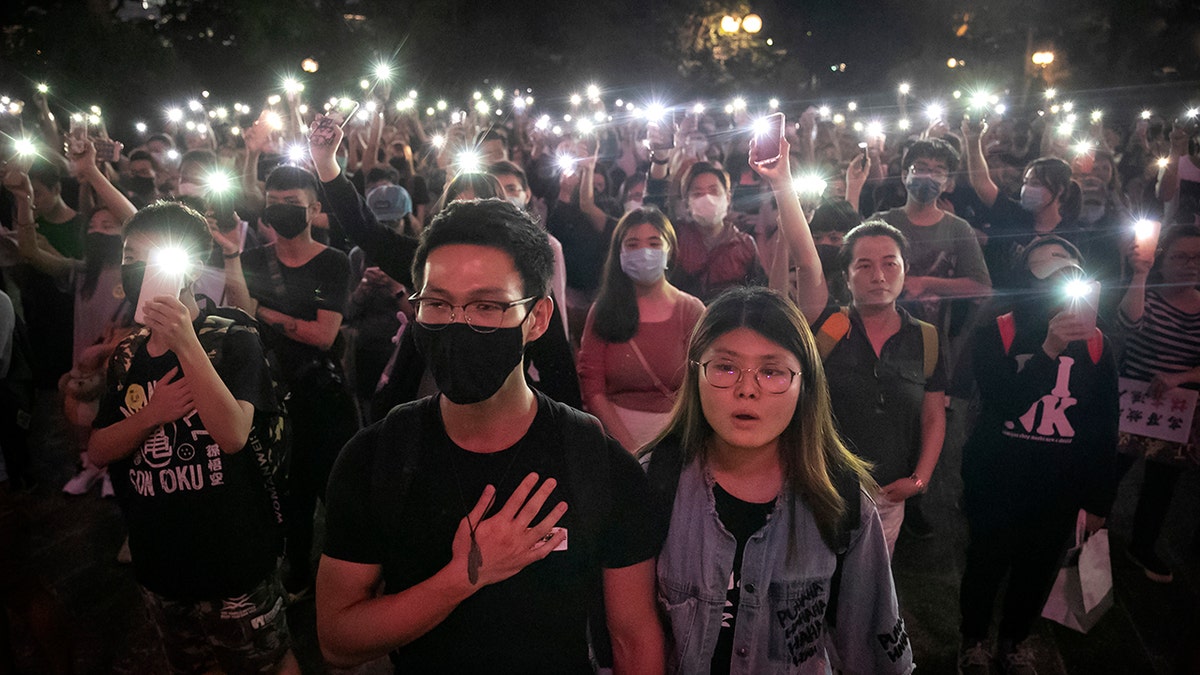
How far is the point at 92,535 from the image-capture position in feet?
15.9

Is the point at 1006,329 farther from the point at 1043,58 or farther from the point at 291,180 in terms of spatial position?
the point at 1043,58

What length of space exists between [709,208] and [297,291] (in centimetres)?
260

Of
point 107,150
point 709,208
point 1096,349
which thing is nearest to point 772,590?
point 1096,349

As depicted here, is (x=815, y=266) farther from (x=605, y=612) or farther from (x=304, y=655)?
(x=304, y=655)

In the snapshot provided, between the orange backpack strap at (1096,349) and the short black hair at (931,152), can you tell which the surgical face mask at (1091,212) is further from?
the orange backpack strap at (1096,349)

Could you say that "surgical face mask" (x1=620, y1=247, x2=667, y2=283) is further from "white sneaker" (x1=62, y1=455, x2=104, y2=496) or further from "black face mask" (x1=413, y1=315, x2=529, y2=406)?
"white sneaker" (x1=62, y1=455, x2=104, y2=496)

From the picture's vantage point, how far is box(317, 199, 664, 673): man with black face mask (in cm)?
175

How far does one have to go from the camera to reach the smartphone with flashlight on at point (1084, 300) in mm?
3186

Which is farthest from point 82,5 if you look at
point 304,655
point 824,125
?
point 304,655

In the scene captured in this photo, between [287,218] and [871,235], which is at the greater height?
[287,218]

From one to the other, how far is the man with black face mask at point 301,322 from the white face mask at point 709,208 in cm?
226

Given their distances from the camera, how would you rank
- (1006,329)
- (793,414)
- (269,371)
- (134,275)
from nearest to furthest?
(793,414) → (134,275) → (269,371) → (1006,329)

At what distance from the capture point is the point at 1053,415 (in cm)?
332

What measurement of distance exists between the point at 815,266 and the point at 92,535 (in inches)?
192
